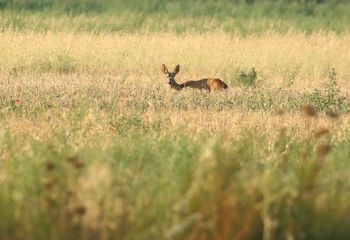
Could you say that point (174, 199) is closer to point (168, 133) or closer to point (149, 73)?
point (168, 133)

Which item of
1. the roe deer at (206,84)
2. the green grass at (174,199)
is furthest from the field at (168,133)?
the roe deer at (206,84)

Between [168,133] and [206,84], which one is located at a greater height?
[168,133]

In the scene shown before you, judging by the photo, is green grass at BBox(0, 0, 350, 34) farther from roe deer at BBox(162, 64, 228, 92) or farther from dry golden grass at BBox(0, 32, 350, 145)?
roe deer at BBox(162, 64, 228, 92)

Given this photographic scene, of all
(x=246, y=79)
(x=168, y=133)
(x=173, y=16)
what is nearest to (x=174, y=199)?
(x=168, y=133)

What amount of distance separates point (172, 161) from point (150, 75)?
40.1 feet

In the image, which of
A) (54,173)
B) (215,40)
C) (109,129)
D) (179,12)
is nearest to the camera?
(54,173)

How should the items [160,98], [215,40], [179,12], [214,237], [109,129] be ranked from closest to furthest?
1. [214,237]
2. [109,129]
3. [160,98]
4. [215,40]
5. [179,12]

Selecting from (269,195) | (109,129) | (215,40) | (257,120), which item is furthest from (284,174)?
(215,40)

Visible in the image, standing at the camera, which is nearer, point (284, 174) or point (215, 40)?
point (284, 174)

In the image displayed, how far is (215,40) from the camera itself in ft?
79.6

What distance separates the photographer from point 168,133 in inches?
359

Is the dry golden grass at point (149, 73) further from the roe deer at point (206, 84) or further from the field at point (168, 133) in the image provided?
the roe deer at point (206, 84)

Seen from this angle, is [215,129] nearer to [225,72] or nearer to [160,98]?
[160,98]

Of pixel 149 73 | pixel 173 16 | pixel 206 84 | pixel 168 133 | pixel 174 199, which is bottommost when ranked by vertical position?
pixel 149 73
